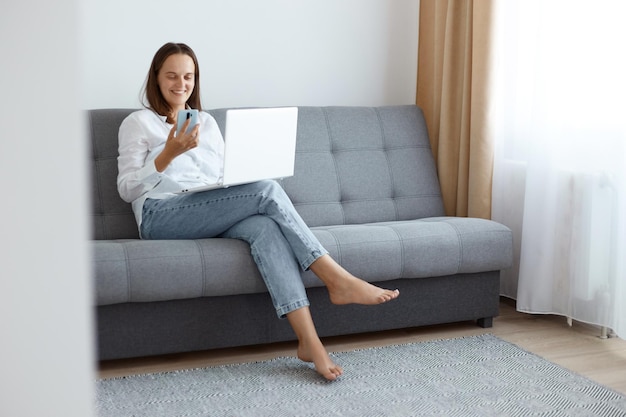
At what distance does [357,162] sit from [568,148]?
0.88 m

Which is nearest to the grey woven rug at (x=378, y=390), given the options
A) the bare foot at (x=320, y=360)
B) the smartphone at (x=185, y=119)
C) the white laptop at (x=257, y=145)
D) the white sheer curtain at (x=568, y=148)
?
the bare foot at (x=320, y=360)

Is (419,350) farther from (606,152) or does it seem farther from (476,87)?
(476,87)

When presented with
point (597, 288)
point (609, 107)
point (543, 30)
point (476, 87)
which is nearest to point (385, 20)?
point (476, 87)

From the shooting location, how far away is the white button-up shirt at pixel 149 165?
2.75m

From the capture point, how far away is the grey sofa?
2.52m

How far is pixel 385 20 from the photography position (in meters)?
3.90

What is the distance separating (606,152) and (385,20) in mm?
1465

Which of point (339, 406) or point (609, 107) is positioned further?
point (609, 107)

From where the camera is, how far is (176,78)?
288 centimetres

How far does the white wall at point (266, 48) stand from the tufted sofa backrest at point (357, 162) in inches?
12.6

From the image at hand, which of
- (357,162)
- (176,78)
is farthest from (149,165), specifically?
(357,162)

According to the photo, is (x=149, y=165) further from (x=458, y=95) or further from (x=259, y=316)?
(x=458, y=95)

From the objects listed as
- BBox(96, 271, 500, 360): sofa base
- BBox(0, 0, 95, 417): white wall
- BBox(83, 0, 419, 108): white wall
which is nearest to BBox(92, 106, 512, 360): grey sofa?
BBox(96, 271, 500, 360): sofa base

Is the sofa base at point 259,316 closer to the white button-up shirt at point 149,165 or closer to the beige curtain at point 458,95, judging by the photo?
the white button-up shirt at point 149,165
